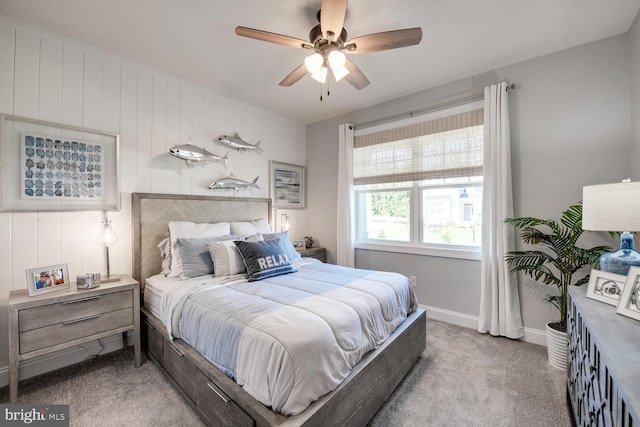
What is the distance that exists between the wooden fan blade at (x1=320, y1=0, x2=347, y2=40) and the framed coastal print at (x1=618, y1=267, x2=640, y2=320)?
196 cm

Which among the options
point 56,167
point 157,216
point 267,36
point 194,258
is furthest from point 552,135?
point 56,167

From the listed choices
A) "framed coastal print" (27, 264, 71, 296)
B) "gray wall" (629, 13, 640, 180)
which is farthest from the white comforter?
"gray wall" (629, 13, 640, 180)

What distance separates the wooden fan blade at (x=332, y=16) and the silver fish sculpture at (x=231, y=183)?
2.00 metres

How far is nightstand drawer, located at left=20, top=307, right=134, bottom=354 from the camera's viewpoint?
176 cm

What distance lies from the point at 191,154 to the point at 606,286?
3.35 metres

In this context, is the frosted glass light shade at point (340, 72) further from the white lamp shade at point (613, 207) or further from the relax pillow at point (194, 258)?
the relax pillow at point (194, 258)

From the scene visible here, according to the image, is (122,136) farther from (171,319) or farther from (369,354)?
(369,354)

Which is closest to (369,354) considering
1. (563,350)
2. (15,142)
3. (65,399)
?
(563,350)

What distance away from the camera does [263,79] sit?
2.92m

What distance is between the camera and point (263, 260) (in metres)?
2.36

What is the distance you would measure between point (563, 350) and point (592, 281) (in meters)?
1.02

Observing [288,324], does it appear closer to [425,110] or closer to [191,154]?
[191,154]
